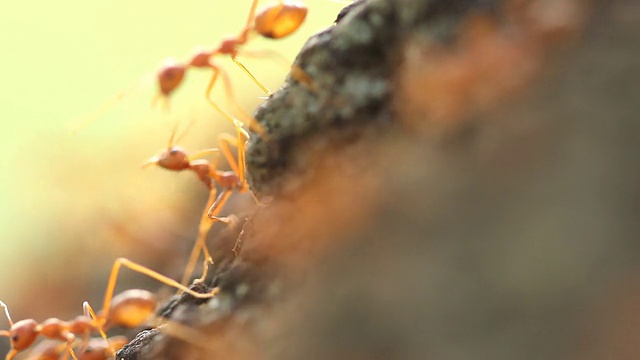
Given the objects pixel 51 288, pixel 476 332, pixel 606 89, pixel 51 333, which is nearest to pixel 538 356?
pixel 476 332

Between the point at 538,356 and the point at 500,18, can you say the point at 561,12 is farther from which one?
the point at 538,356

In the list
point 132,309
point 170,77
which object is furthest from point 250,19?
point 132,309

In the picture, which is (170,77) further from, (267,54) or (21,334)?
(21,334)

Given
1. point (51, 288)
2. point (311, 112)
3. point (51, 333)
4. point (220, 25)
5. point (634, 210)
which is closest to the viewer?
point (634, 210)

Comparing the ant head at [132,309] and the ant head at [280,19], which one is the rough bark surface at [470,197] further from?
the ant head at [132,309]

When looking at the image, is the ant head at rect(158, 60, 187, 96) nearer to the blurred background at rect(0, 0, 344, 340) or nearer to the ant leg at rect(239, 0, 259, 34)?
the ant leg at rect(239, 0, 259, 34)

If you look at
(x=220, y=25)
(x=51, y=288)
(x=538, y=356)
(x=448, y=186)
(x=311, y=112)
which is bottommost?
(x=538, y=356)
